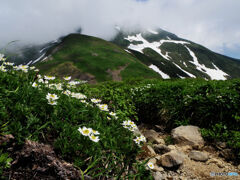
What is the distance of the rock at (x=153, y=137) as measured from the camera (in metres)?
4.85

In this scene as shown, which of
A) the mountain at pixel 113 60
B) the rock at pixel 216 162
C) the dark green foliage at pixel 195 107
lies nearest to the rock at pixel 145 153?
the rock at pixel 216 162

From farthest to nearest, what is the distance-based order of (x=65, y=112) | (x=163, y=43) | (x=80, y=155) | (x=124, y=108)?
(x=163, y=43), (x=124, y=108), (x=65, y=112), (x=80, y=155)

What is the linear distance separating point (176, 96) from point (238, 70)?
8141 inches

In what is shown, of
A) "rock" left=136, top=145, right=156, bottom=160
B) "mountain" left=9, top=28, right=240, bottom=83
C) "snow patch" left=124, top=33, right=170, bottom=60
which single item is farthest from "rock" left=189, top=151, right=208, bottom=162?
"snow patch" left=124, top=33, right=170, bottom=60

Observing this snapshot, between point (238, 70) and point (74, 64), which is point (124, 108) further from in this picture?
point (238, 70)

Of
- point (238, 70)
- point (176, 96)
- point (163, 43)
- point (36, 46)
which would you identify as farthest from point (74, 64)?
point (238, 70)

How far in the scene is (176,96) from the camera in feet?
19.8

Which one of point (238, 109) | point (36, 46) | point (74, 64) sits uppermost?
point (238, 109)

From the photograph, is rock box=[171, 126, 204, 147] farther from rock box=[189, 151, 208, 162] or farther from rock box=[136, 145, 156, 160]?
rock box=[136, 145, 156, 160]

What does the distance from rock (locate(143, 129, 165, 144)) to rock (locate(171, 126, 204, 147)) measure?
0.42 metres

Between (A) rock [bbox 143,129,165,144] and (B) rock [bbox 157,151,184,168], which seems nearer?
(B) rock [bbox 157,151,184,168]

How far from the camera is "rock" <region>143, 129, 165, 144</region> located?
4848 mm

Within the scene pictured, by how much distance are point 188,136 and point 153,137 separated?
40.1 inches

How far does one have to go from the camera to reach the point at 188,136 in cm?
467
